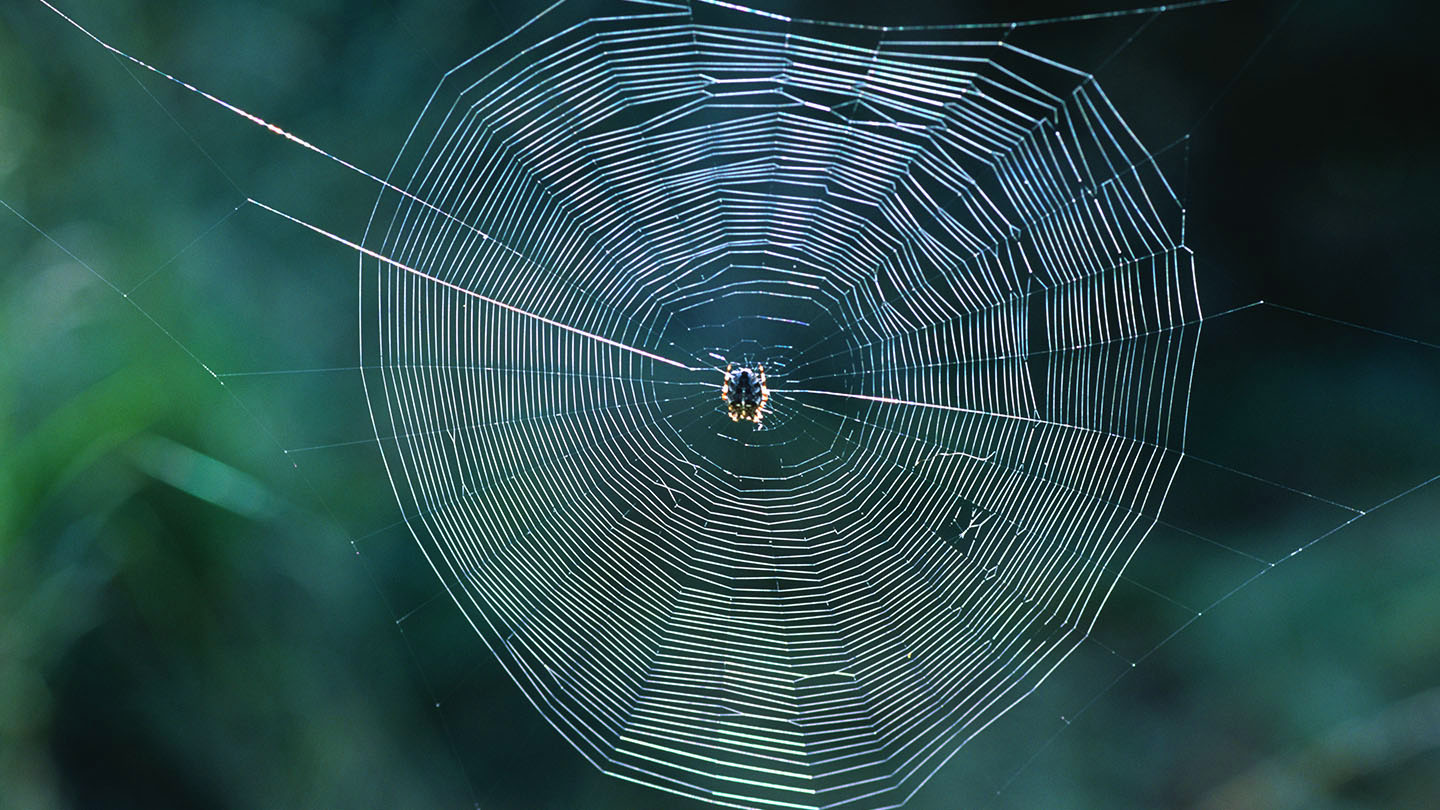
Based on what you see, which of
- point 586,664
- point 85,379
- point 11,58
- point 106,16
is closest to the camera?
point 85,379

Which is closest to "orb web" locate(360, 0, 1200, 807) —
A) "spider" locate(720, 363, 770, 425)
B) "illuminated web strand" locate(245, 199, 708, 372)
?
"illuminated web strand" locate(245, 199, 708, 372)

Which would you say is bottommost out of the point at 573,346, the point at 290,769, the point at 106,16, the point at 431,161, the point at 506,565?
the point at 290,769

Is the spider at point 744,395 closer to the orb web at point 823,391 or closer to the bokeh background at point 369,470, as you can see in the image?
the orb web at point 823,391

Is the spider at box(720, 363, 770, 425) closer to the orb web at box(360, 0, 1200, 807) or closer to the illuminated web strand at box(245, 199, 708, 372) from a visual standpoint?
the illuminated web strand at box(245, 199, 708, 372)

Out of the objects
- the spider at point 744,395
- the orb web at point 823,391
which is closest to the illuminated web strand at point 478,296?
the orb web at point 823,391

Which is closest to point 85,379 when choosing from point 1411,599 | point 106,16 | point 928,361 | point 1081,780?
point 106,16

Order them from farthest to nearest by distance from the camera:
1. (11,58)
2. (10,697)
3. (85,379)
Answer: (11,58) < (85,379) < (10,697)

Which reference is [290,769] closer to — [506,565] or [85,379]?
[506,565]
